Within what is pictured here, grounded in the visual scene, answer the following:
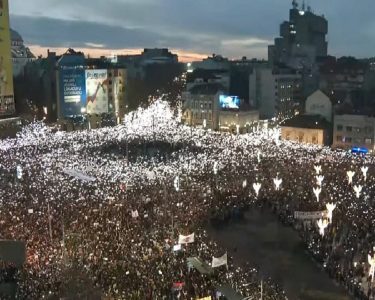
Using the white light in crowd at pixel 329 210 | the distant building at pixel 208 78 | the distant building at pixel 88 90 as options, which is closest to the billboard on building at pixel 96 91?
the distant building at pixel 88 90

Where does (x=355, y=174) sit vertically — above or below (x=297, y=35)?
below

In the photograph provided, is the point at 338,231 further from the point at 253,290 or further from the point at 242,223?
the point at 253,290

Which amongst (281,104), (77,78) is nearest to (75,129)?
(77,78)

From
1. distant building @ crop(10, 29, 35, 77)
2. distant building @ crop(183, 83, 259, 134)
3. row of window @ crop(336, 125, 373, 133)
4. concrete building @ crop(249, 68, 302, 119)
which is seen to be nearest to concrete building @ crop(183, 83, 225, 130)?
distant building @ crop(183, 83, 259, 134)

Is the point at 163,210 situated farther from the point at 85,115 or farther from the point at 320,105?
the point at 85,115

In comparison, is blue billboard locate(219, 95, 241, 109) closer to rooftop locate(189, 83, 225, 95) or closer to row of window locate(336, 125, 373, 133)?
rooftop locate(189, 83, 225, 95)

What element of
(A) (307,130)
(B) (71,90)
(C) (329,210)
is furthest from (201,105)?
(C) (329,210)
